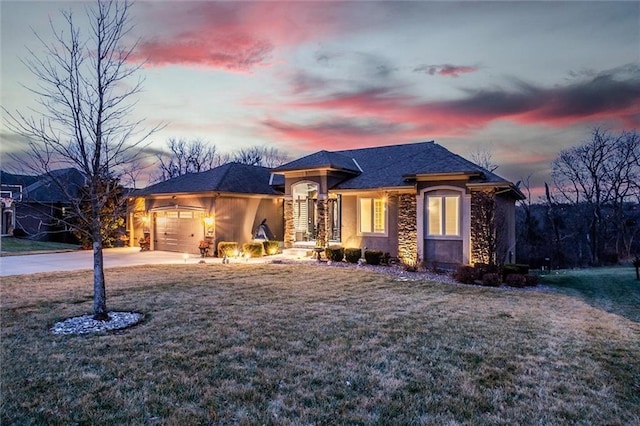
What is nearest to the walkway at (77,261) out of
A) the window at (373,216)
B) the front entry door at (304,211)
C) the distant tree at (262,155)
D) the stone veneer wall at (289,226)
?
the stone veneer wall at (289,226)

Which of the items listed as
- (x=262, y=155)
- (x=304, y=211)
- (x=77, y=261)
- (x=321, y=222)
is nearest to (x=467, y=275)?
(x=321, y=222)

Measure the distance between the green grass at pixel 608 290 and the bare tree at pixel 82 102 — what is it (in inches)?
437

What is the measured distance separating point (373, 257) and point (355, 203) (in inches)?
109

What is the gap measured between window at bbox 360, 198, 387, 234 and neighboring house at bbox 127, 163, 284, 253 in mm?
6409

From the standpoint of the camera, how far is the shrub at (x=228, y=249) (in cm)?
1795

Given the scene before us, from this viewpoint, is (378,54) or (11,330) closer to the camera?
(11,330)

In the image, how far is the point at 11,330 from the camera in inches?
256

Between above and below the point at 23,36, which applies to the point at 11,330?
below

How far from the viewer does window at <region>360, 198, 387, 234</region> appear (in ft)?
53.6

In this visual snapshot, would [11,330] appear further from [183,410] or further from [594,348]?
[594,348]

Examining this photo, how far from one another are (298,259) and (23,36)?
40.0 ft

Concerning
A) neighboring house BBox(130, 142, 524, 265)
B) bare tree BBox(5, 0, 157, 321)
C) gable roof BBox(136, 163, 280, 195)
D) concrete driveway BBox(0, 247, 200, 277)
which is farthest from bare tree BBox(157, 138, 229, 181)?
bare tree BBox(5, 0, 157, 321)

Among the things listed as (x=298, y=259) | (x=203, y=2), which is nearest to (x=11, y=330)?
(x=203, y=2)

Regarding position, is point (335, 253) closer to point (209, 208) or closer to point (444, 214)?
point (444, 214)
